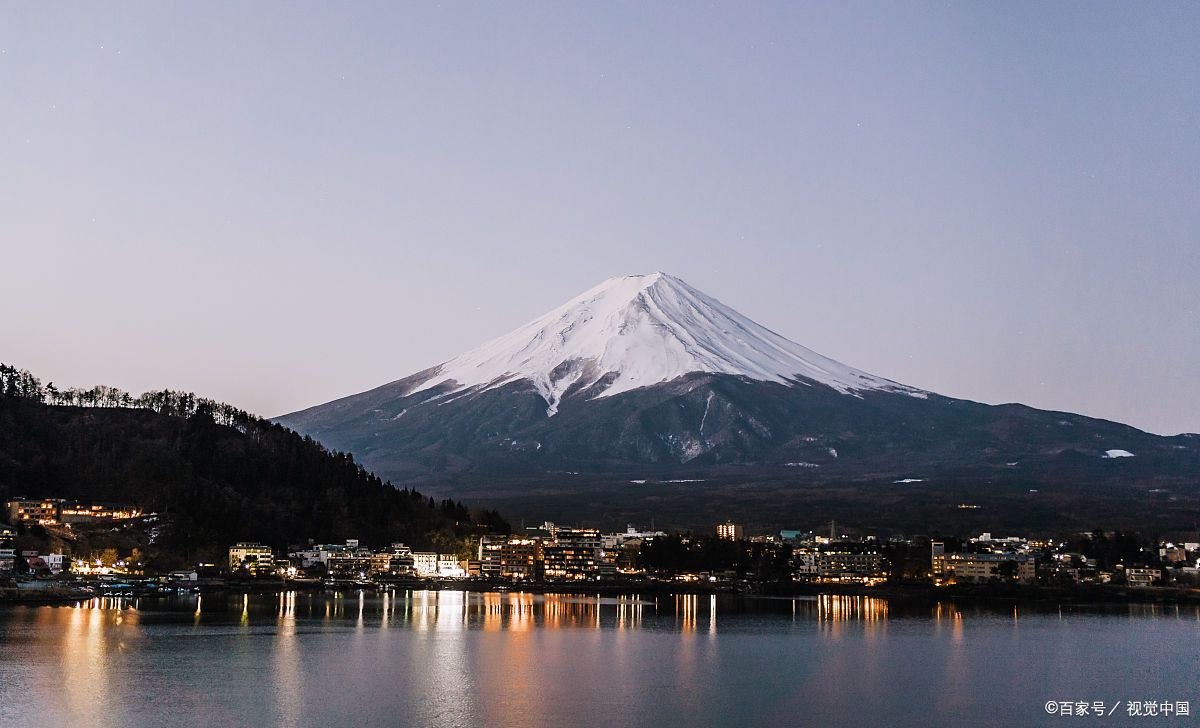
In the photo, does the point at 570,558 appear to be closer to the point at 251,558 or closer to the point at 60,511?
the point at 251,558

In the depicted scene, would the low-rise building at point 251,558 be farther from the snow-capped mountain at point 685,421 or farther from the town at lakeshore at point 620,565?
the snow-capped mountain at point 685,421

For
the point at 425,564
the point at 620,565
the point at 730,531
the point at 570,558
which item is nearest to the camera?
the point at 425,564

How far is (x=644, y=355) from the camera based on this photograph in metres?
182

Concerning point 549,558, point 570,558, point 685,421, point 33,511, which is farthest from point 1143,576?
point 685,421

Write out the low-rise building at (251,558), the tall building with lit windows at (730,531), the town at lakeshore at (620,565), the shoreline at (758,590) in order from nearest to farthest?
the shoreline at (758,590)
the town at lakeshore at (620,565)
the low-rise building at (251,558)
the tall building with lit windows at (730,531)

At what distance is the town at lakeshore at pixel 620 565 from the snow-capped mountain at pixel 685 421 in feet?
155

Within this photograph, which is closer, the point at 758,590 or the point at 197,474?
the point at 758,590

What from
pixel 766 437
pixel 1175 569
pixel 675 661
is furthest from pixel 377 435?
pixel 675 661

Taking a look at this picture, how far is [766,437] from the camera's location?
166 metres

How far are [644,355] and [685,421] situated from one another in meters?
15.9

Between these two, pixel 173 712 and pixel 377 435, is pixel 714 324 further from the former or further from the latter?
pixel 173 712

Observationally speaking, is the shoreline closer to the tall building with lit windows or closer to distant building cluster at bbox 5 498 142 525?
distant building cluster at bbox 5 498 142 525

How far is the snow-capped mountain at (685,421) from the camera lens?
15650 centimetres

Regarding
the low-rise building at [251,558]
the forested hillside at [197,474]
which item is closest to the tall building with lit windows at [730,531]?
the forested hillside at [197,474]
